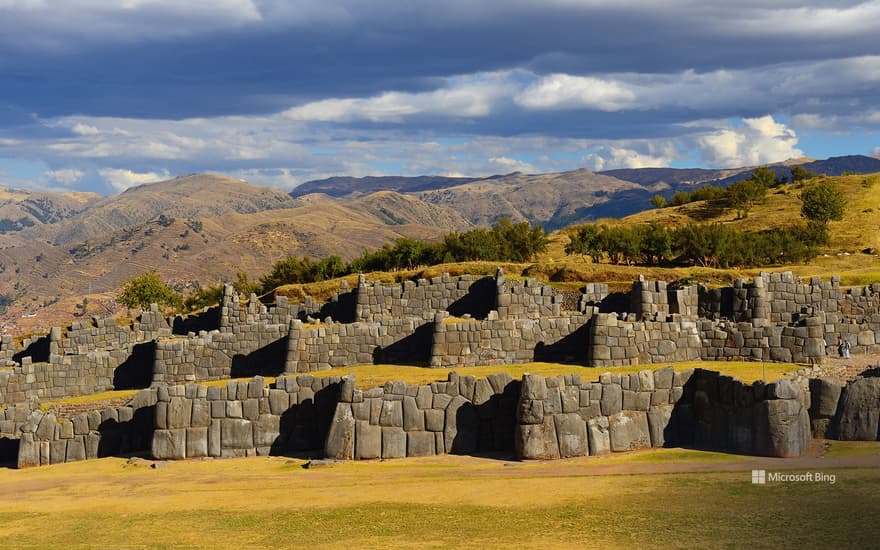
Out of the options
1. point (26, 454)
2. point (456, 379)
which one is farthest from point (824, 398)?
point (26, 454)

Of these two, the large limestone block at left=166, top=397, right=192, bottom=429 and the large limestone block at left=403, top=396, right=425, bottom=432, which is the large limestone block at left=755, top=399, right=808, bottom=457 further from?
the large limestone block at left=166, top=397, right=192, bottom=429

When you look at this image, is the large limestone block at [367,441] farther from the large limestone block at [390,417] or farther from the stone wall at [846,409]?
the stone wall at [846,409]

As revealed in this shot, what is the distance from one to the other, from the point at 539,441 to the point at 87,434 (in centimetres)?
1273

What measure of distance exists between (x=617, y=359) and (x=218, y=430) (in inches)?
560

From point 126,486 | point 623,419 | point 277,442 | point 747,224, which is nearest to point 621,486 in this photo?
point 623,419

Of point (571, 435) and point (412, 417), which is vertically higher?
point (412, 417)

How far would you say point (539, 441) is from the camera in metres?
24.8

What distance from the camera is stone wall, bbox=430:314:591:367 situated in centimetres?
3644

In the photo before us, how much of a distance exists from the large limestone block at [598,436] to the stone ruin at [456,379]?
0.05 m

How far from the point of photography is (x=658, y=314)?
36.4 m

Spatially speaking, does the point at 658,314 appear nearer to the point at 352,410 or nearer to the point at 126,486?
the point at 352,410

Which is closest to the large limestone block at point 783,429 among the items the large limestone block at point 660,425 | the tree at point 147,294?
the large limestone block at point 660,425

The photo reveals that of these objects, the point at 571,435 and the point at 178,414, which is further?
the point at 178,414

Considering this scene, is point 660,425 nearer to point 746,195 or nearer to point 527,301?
point 527,301
